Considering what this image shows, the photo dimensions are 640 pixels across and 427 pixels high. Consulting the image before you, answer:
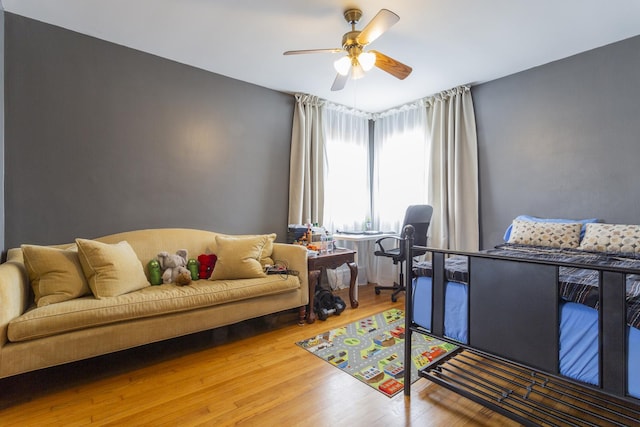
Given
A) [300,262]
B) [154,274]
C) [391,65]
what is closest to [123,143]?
[154,274]

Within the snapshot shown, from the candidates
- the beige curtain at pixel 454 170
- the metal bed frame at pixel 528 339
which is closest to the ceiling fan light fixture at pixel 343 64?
the metal bed frame at pixel 528 339

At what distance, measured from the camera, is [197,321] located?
7.25ft

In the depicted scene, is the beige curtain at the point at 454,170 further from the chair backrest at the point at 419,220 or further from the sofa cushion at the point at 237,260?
the sofa cushion at the point at 237,260

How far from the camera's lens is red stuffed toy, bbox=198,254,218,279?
2688mm

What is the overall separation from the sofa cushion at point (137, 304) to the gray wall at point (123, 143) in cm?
87

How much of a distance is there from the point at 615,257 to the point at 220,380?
2835 mm

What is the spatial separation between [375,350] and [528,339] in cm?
118

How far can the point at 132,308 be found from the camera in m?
1.95

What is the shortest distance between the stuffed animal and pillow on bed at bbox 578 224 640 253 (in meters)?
3.16

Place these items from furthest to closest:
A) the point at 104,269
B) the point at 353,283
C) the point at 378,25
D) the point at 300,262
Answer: the point at 353,283
the point at 300,262
the point at 104,269
the point at 378,25

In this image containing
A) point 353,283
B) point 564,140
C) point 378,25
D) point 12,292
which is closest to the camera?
point 12,292

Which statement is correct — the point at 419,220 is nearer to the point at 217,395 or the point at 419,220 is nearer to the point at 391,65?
the point at 391,65

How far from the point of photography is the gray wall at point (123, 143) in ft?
7.53

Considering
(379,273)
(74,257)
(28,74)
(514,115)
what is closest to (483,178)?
(514,115)
